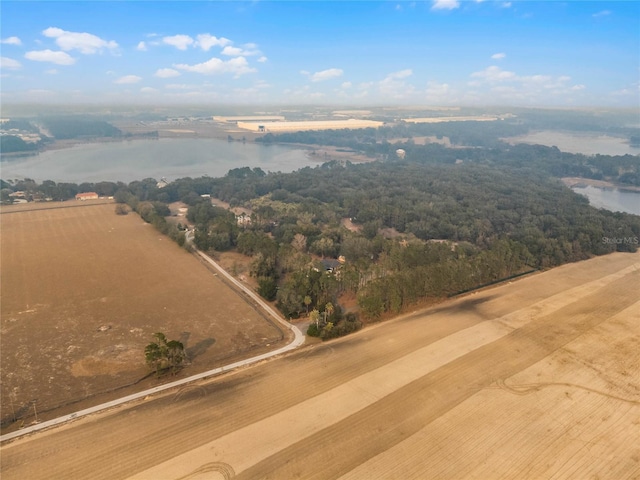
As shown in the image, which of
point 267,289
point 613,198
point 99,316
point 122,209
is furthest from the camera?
point 613,198

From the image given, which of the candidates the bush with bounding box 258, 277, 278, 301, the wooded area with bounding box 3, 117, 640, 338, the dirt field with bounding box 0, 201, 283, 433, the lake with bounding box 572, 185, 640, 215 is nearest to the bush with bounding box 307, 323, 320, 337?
the wooded area with bounding box 3, 117, 640, 338

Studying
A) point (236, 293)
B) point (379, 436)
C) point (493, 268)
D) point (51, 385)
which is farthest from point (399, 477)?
point (493, 268)

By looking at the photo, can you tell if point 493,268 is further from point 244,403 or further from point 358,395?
point 244,403

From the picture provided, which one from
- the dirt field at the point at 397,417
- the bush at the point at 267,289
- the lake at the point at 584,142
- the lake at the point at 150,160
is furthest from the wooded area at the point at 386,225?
the lake at the point at 584,142

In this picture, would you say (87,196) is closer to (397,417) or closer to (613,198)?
(397,417)

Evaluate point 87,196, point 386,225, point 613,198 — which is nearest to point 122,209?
point 87,196

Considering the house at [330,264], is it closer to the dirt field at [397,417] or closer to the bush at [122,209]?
the dirt field at [397,417]

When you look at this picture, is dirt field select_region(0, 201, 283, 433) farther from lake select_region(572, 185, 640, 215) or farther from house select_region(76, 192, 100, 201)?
lake select_region(572, 185, 640, 215)
